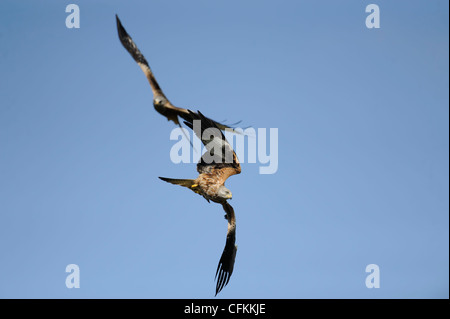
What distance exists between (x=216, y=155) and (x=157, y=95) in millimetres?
1576

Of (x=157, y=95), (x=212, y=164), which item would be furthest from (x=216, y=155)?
(x=157, y=95)

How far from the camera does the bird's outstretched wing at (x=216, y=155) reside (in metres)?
11.5

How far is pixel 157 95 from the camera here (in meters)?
11.4

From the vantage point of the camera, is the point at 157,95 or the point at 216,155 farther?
the point at 216,155

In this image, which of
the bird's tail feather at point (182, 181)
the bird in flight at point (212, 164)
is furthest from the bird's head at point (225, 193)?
the bird's tail feather at point (182, 181)

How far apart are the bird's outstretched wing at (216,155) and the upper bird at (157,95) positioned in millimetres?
326

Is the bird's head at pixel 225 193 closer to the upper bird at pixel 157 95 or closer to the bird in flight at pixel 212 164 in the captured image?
the bird in flight at pixel 212 164

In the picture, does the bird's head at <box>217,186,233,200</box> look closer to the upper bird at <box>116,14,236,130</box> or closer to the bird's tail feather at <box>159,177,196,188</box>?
the bird's tail feather at <box>159,177,196,188</box>

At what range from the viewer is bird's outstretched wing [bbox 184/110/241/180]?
11.5 m

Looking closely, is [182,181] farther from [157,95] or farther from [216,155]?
[157,95]

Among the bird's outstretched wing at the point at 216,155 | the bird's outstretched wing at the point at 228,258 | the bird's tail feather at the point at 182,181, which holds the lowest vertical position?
the bird's outstretched wing at the point at 228,258

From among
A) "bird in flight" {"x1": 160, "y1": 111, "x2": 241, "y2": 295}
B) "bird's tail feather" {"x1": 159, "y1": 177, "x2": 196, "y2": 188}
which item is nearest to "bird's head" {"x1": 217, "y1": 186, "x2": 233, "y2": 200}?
"bird in flight" {"x1": 160, "y1": 111, "x2": 241, "y2": 295}

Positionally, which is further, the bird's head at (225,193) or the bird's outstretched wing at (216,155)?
the bird's outstretched wing at (216,155)
